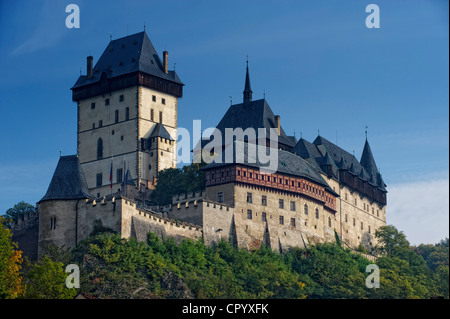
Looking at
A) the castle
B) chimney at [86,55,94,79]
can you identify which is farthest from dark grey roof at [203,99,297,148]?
chimney at [86,55,94,79]

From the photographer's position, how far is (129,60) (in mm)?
120938

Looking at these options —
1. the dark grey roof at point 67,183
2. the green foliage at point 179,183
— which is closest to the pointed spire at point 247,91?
the green foliage at point 179,183

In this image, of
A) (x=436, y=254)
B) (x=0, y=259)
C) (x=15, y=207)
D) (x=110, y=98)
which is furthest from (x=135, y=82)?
(x=436, y=254)

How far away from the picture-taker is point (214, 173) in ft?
341

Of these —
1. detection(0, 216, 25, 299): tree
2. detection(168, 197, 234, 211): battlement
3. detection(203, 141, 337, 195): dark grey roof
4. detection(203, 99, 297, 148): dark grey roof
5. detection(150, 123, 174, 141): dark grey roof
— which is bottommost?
detection(0, 216, 25, 299): tree

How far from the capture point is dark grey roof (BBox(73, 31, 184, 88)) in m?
120

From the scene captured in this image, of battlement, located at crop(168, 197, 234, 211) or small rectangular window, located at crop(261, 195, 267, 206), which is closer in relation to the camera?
battlement, located at crop(168, 197, 234, 211)

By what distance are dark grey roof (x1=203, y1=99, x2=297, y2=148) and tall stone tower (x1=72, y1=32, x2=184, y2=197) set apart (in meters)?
5.45

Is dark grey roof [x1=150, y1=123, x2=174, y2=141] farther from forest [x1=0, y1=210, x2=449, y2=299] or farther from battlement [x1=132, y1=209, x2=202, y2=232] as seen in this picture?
battlement [x1=132, y1=209, x2=202, y2=232]

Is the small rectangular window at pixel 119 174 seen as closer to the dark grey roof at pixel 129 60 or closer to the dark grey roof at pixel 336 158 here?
the dark grey roof at pixel 129 60

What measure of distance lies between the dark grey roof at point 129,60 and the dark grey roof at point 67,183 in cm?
2414

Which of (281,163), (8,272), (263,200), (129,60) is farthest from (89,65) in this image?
(8,272)

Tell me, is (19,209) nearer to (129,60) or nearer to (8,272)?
(129,60)

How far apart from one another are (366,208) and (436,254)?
29624mm
